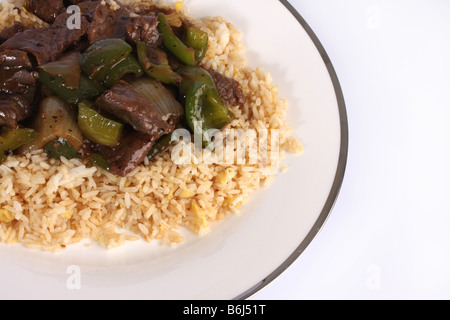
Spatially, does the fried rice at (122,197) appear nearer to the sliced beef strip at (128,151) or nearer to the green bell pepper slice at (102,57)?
the sliced beef strip at (128,151)

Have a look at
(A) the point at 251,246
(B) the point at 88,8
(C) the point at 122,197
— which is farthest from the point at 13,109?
(A) the point at 251,246

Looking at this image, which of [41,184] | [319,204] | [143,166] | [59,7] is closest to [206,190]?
[143,166]

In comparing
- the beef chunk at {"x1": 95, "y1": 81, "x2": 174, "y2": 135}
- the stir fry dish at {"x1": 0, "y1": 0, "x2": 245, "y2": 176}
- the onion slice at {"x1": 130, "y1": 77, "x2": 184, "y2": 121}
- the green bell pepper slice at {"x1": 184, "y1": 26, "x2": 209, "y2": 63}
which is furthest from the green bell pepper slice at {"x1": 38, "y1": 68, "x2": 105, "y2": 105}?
the green bell pepper slice at {"x1": 184, "y1": 26, "x2": 209, "y2": 63}

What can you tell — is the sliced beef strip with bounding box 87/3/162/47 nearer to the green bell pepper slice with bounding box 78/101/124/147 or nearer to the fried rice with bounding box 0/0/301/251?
the fried rice with bounding box 0/0/301/251

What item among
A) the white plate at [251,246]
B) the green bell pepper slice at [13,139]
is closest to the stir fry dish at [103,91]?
the green bell pepper slice at [13,139]

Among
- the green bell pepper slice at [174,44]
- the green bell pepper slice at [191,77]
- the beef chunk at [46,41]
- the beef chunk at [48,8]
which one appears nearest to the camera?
the beef chunk at [46,41]

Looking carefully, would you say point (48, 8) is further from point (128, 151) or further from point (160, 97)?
point (128, 151)
